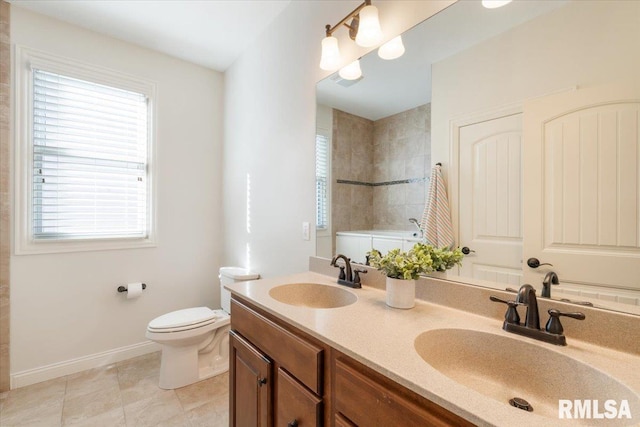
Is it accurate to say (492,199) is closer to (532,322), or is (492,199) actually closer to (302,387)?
(532,322)

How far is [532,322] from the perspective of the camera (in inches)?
32.2

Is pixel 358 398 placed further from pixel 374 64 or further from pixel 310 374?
pixel 374 64

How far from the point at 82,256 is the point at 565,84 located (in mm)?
2990

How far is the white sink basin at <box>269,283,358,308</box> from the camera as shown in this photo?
139 cm

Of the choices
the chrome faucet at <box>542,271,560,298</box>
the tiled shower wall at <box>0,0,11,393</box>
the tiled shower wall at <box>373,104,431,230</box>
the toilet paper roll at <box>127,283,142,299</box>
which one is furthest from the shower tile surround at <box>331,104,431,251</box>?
the tiled shower wall at <box>0,0,11,393</box>

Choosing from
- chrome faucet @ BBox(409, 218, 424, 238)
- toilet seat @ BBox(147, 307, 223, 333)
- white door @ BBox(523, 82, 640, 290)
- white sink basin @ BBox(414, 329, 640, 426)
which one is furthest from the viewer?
toilet seat @ BBox(147, 307, 223, 333)

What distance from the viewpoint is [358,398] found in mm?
756

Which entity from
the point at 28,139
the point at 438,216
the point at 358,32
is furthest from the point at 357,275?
the point at 28,139

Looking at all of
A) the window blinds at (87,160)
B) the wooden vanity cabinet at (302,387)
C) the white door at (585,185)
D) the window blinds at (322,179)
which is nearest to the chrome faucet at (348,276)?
the window blinds at (322,179)

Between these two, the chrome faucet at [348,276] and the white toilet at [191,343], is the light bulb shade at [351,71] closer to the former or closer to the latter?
the chrome faucet at [348,276]

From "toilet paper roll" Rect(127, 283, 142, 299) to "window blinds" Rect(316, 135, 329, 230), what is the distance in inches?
66.6

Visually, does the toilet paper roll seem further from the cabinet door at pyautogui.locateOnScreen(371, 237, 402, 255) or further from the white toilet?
the cabinet door at pyautogui.locateOnScreen(371, 237, 402, 255)

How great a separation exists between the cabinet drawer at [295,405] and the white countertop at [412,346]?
207mm

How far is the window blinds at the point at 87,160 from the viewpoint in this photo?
2.07 meters
